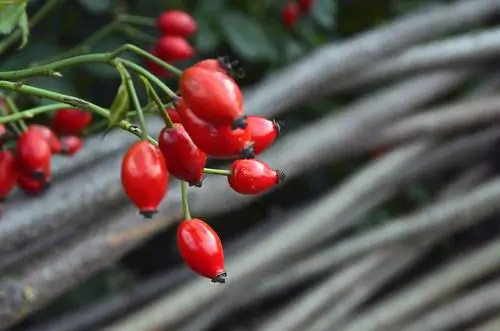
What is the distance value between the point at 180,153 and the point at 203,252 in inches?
3.5

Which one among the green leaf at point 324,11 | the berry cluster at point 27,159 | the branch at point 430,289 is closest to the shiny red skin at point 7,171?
the berry cluster at point 27,159

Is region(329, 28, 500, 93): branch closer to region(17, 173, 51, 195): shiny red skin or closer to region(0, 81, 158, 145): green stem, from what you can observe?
region(17, 173, 51, 195): shiny red skin

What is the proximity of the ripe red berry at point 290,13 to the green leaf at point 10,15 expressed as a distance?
2.68 ft

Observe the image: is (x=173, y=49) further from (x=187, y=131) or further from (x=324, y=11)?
(x=187, y=131)

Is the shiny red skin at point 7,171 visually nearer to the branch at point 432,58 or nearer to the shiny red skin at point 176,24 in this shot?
the shiny red skin at point 176,24

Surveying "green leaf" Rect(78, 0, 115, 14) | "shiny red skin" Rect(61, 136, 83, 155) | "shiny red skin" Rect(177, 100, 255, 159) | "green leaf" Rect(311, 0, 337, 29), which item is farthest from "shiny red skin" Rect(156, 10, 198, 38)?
"shiny red skin" Rect(177, 100, 255, 159)

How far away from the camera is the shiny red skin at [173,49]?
3.38 ft

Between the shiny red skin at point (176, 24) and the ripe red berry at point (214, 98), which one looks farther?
the shiny red skin at point (176, 24)

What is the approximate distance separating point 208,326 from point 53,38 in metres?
0.50

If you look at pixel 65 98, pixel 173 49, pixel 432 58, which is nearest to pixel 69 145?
pixel 173 49

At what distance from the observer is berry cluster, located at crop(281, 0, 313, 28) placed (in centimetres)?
134

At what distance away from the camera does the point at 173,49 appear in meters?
1.03

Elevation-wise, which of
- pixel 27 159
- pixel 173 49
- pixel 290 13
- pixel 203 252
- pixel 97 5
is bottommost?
pixel 203 252

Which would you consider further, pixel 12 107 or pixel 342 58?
pixel 342 58
